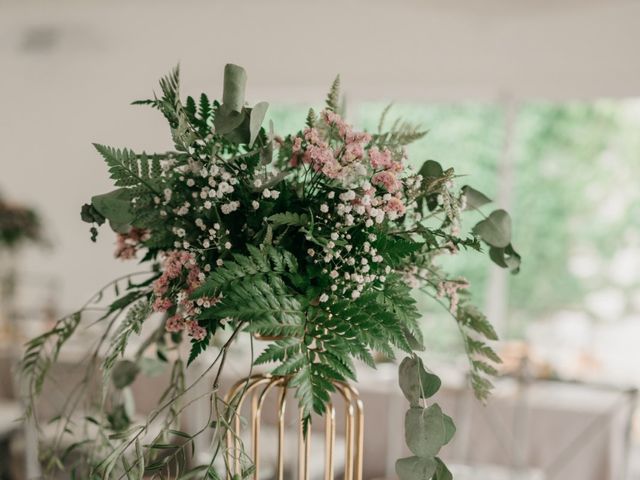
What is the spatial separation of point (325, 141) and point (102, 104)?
484cm

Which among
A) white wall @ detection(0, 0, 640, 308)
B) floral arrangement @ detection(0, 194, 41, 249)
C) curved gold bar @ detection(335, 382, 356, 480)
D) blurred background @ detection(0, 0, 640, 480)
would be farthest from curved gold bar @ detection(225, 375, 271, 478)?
white wall @ detection(0, 0, 640, 308)

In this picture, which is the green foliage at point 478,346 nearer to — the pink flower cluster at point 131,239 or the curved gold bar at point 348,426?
the curved gold bar at point 348,426

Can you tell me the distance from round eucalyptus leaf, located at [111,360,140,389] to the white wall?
401 cm

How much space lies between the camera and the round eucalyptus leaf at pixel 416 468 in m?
1.04

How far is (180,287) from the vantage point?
1.10 metres

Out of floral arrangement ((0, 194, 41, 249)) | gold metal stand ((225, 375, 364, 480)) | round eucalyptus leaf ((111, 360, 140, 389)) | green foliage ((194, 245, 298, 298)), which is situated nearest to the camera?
green foliage ((194, 245, 298, 298))

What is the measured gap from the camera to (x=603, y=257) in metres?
5.04

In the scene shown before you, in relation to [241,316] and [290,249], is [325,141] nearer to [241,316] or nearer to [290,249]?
[290,249]

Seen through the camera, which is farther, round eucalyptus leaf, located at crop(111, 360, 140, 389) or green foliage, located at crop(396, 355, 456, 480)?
round eucalyptus leaf, located at crop(111, 360, 140, 389)

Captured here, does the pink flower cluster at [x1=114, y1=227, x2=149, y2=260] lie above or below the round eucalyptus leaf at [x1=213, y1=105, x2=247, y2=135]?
below

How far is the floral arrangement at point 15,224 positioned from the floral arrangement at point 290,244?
11.4 ft

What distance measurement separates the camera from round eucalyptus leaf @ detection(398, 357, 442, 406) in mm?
1078

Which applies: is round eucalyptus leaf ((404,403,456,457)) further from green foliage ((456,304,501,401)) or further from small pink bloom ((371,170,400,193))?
small pink bloom ((371,170,400,193))

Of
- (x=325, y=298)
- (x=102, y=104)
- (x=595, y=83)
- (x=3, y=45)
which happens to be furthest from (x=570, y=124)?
(x=325, y=298)
